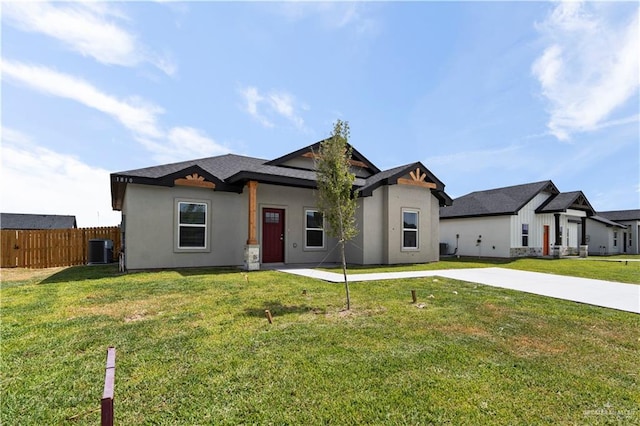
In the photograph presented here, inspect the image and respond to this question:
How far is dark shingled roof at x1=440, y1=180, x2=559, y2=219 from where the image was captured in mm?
21098

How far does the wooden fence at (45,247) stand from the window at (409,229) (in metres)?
14.1

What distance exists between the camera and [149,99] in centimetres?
992

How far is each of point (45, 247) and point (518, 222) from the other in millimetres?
26789

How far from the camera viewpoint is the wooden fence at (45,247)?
512 inches

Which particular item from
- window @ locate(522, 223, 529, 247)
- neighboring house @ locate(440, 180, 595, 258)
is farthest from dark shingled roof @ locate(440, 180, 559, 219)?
window @ locate(522, 223, 529, 247)

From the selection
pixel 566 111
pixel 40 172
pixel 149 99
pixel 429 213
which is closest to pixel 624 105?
pixel 566 111

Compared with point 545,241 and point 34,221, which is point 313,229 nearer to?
point 545,241

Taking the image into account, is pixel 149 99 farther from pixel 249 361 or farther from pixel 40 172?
pixel 249 361

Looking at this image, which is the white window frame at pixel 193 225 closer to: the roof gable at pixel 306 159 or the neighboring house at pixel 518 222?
the roof gable at pixel 306 159

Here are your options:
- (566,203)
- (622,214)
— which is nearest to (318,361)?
(566,203)

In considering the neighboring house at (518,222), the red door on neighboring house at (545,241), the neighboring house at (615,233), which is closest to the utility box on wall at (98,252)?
the neighboring house at (518,222)

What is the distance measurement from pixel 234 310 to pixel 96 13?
7.56m

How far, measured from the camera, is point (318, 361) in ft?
11.4

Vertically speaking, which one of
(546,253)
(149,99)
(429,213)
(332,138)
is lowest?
(546,253)
